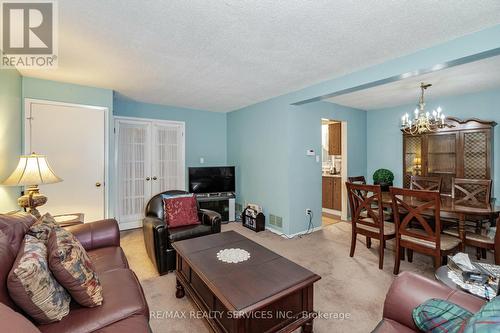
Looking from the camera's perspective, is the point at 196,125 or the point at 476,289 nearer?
the point at 476,289

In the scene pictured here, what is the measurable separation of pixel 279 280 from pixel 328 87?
8.43 feet

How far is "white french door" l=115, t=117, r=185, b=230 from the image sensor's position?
13.9 feet

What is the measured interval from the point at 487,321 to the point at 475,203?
3.09 metres

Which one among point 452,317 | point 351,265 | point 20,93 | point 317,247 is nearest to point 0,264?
point 452,317

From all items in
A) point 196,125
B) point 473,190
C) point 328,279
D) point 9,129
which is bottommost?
point 328,279

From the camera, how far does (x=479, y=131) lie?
363 centimetres

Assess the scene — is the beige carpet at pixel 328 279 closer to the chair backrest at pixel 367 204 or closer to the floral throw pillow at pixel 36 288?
the chair backrest at pixel 367 204

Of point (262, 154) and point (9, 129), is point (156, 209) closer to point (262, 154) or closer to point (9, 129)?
point (9, 129)

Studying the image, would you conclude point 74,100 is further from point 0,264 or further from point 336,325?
point 336,325

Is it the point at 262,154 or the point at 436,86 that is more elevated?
the point at 436,86

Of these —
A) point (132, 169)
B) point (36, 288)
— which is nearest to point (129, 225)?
point (132, 169)

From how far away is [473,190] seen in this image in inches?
136

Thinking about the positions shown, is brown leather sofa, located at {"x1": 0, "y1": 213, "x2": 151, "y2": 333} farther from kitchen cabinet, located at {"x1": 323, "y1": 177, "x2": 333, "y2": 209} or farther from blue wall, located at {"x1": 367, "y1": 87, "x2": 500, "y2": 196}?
blue wall, located at {"x1": 367, "y1": 87, "x2": 500, "y2": 196}

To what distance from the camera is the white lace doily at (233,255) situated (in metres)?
1.85
